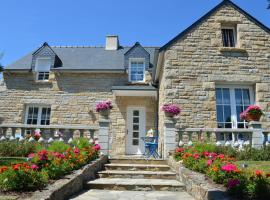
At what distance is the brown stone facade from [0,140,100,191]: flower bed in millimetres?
5612

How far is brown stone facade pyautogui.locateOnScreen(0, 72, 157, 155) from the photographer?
1247 cm

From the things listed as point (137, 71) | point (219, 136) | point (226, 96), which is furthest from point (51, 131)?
point (137, 71)

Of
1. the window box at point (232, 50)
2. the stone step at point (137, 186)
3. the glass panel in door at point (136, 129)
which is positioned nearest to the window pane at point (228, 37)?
the window box at point (232, 50)

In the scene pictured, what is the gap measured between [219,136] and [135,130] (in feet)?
15.8

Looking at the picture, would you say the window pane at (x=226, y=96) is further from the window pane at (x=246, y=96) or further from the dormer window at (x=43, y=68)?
the dormer window at (x=43, y=68)

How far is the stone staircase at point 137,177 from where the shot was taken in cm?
537

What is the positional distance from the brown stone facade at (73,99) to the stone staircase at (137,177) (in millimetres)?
4713

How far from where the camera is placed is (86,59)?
14617 mm

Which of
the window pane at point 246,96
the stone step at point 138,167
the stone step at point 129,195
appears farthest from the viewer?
the window pane at point 246,96

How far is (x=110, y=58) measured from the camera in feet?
48.2

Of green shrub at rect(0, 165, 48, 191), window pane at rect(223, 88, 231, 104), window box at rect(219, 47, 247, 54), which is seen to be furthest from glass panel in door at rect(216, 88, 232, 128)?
green shrub at rect(0, 165, 48, 191)

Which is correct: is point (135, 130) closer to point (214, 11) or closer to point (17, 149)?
point (17, 149)

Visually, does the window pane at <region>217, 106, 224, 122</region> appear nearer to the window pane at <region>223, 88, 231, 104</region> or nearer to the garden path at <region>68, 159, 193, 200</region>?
the window pane at <region>223, 88, 231, 104</region>

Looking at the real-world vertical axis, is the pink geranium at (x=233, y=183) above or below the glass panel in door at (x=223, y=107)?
below
